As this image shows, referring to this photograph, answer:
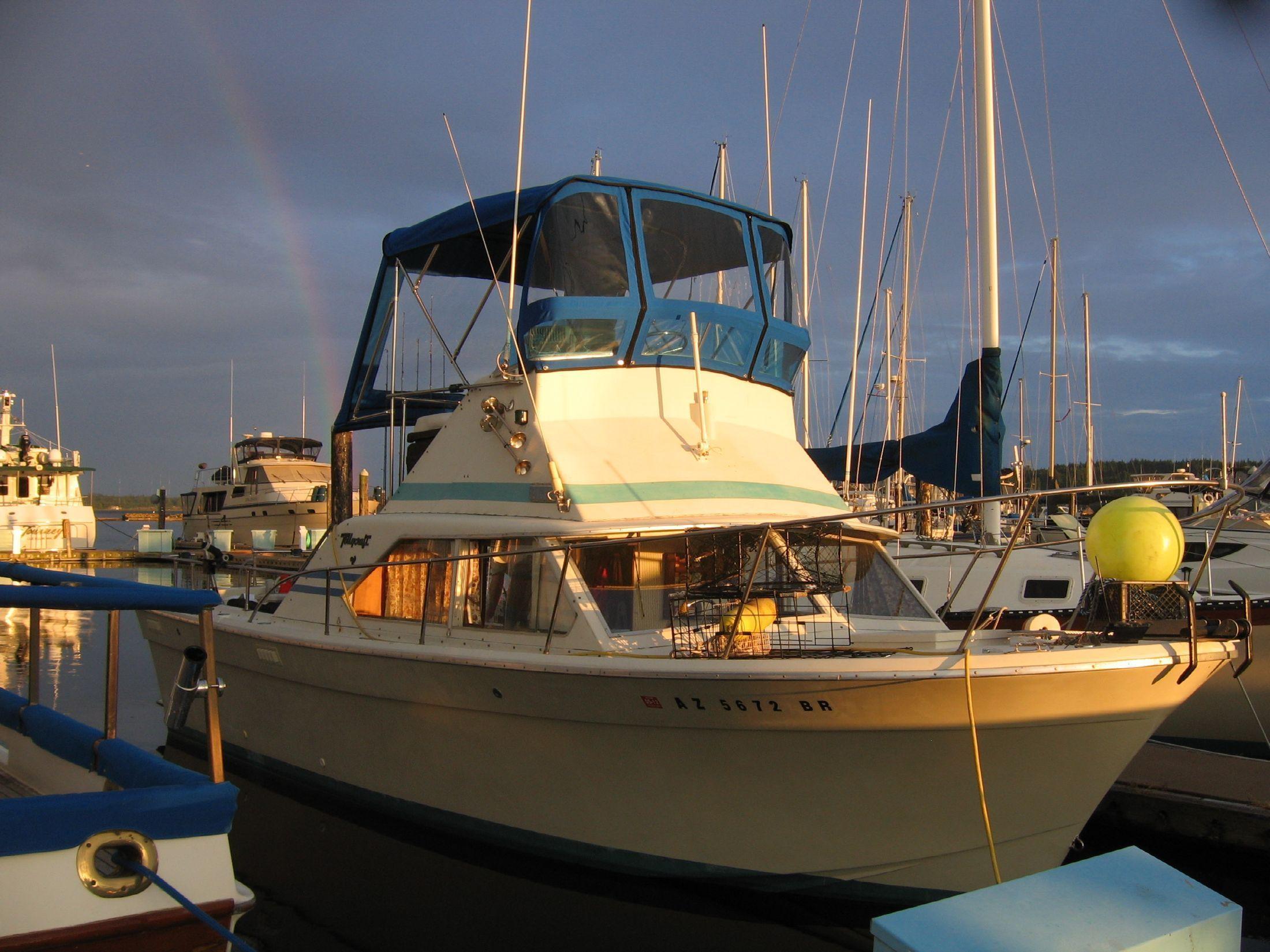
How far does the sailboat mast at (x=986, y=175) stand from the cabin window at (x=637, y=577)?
4.76 meters

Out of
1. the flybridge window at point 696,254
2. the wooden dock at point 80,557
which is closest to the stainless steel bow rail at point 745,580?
the flybridge window at point 696,254

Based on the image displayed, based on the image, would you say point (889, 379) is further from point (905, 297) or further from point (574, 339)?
point (574, 339)

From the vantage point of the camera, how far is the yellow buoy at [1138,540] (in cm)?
544

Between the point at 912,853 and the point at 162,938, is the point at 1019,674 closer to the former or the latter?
the point at 912,853

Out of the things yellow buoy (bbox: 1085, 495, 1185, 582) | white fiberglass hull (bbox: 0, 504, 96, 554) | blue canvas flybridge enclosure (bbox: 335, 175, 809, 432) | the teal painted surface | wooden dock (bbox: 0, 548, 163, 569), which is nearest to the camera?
yellow buoy (bbox: 1085, 495, 1185, 582)

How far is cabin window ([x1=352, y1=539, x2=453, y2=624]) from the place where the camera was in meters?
7.38

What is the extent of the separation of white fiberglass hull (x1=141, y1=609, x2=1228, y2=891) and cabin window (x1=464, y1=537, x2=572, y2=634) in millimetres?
508

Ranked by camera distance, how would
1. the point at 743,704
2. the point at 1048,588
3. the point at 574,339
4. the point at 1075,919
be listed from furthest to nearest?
the point at 1048,588 < the point at 574,339 < the point at 743,704 < the point at 1075,919

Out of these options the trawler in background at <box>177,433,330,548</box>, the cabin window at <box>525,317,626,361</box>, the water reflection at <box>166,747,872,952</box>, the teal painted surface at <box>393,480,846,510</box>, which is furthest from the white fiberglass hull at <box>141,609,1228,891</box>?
the trawler in background at <box>177,433,330,548</box>

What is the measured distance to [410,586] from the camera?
7695mm

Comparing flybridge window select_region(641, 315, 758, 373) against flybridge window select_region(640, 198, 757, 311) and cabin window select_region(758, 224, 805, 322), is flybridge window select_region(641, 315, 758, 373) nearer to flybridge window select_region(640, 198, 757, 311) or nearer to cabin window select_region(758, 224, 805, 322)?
flybridge window select_region(640, 198, 757, 311)

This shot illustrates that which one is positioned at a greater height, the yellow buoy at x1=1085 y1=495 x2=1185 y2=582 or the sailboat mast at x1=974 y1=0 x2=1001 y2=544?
the sailboat mast at x1=974 y1=0 x2=1001 y2=544

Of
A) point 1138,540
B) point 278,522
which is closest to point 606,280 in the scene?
point 1138,540

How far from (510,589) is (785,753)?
2.35 metres
